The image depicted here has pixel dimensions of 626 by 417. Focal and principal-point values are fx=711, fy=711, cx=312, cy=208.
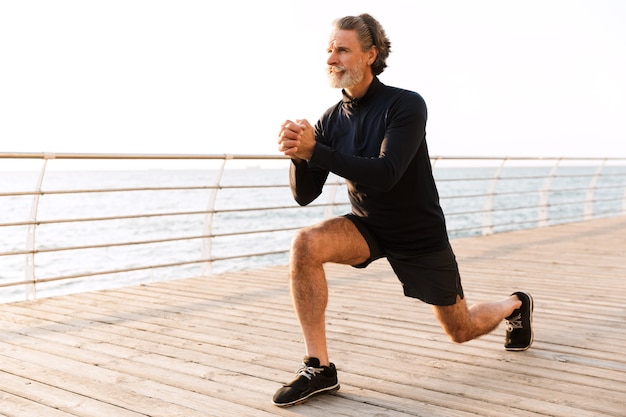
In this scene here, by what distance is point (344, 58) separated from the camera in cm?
260

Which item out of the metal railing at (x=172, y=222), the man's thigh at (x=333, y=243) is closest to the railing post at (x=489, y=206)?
the metal railing at (x=172, y=222)

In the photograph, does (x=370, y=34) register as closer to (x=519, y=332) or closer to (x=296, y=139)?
(x=296, y=139)

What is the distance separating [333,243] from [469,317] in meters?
0.77

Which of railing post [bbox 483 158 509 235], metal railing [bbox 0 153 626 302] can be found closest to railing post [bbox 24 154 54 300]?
metal railing [bbox 0 153 626 302]

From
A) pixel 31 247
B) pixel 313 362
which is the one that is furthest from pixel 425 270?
pixel 31 247

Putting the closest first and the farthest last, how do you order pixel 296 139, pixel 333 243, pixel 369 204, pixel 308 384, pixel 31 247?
pixel 296 139
pixel 308 384
pixel 333 243
pixel 369 204
pixel 31 247

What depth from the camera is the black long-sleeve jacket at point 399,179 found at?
2.55 m

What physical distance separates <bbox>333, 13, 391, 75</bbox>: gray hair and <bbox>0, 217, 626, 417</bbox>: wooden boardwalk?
48.5 inches

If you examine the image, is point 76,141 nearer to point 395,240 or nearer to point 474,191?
point 474,191

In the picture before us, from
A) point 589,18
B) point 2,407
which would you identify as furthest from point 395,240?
point 589,18

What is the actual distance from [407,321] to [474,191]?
5929 centimetres

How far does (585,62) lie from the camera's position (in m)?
39.2

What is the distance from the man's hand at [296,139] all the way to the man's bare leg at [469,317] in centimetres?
101

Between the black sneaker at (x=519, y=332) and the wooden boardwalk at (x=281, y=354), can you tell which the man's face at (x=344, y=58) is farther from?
the black sneaker at (x=519, y=332)
